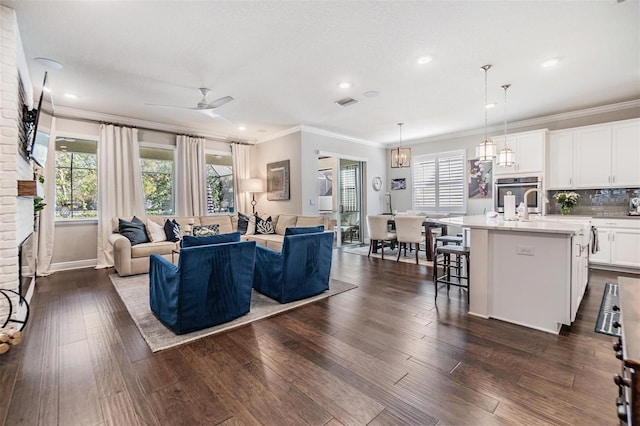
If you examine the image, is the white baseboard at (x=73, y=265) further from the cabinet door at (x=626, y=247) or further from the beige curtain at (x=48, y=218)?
the cabinet door at (x=626, y=247)

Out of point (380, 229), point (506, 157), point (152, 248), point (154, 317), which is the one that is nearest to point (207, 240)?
point (154, 317)

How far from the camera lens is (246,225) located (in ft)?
20.9

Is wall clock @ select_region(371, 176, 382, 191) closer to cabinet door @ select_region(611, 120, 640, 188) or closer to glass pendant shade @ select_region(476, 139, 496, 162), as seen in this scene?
glass pendant shade @ select_region(476, 139, 496, 162)

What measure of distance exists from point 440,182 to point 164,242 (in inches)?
248

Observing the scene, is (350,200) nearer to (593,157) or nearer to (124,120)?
(593,157)

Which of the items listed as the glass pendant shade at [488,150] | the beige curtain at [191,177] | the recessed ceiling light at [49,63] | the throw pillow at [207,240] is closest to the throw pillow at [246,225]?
the beige curtain at [191,177]

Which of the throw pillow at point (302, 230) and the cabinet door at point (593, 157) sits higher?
the cabinet door at point (593, 157)

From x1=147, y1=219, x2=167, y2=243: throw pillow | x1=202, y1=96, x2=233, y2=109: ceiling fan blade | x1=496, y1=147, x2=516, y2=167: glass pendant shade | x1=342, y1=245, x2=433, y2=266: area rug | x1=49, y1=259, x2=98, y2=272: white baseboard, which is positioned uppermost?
x1=202, y1=96, x2=233, y2=109: ceiling fan blade

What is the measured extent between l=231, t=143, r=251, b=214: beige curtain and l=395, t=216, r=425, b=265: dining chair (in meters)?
3.79

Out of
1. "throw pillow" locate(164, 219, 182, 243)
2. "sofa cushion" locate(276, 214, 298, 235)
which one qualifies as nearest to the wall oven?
"sofa cushion" locate(276, 214, 298, 235)

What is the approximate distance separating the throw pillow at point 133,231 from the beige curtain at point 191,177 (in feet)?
3.48

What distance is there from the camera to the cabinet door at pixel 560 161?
524 centimetres

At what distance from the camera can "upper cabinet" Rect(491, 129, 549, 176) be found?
5320 mm

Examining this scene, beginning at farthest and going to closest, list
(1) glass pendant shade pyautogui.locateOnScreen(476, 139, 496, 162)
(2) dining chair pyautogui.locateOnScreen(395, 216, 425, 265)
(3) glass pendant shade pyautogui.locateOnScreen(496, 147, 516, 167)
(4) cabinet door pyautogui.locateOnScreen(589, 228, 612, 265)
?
(2) dining chair pyautogui.locateOnScreen(395, 216, 425, 265)
(4) cabinet door pyautogui.locateOnScreen(589, 228, 612, 265)
(3) glass pendant shade pyautogui.locateOnScreen(496, 147, 516, 167)
(1) glass pendant shade pyautogui.locateOnScreen(476, 139, 496, 162)
